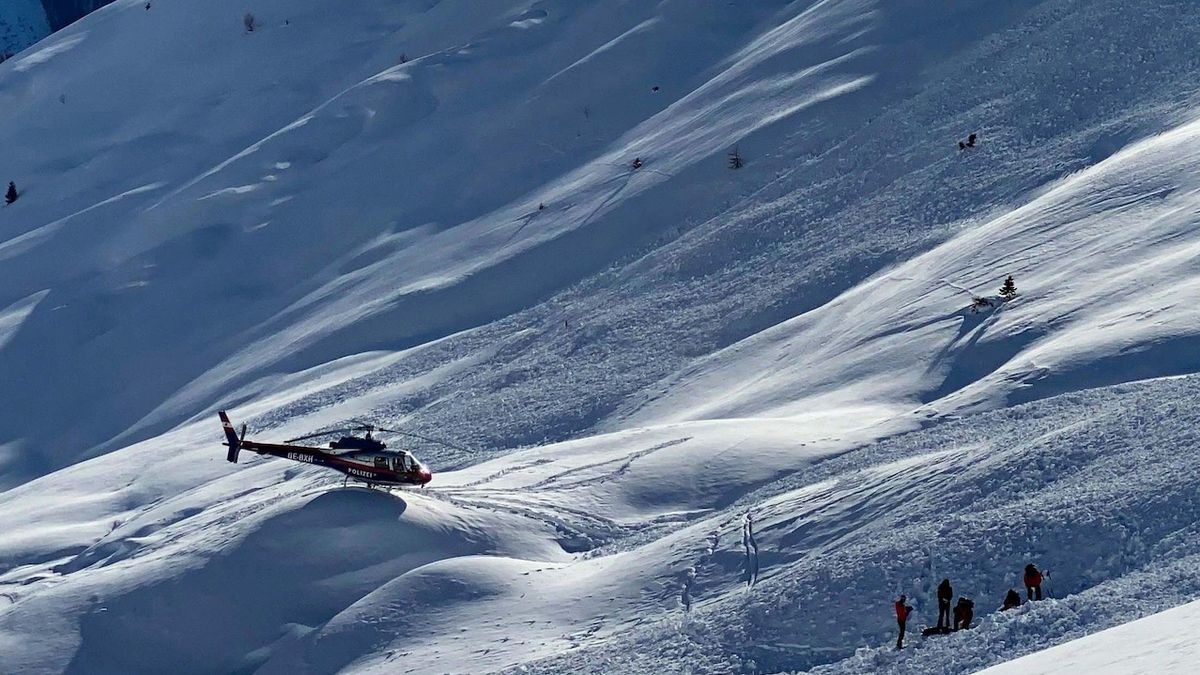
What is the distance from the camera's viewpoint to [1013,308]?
2542 cm

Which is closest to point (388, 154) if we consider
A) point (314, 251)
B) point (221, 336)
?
point (314, 251)

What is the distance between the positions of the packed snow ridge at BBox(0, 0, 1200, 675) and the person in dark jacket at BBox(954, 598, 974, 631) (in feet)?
0.97

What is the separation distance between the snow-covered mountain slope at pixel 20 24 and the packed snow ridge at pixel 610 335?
2646 cm

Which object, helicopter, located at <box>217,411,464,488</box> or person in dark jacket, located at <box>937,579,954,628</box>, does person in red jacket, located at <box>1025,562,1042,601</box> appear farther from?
helicopter, located at <box>217,411,464,488</box>

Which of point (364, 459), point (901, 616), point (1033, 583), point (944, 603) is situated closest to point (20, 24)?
point (364, 459)

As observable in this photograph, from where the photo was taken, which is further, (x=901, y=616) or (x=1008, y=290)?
(x=1008, y=290)

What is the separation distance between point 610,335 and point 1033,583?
48.7 feet

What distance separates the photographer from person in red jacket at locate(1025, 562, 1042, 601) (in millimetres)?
17531

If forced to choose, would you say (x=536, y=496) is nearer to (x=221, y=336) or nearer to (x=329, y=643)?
(x=329, y=643)

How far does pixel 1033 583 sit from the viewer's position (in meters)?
17.6

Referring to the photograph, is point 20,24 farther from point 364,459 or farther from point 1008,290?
point 1008,290

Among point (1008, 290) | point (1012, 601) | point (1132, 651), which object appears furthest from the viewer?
point (1008, 290)

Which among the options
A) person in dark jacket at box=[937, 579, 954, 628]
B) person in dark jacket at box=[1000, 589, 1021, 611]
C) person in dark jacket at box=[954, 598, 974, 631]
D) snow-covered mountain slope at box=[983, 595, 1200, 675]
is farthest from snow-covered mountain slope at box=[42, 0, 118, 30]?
snow-covered mountain slope at box=[983, 595, 1200, 675]

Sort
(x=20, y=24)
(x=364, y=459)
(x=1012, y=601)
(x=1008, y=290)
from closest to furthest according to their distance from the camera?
(x=1012, y=601), (x=1008, y=290), (x=364, y=459), (x=20, y=24)
